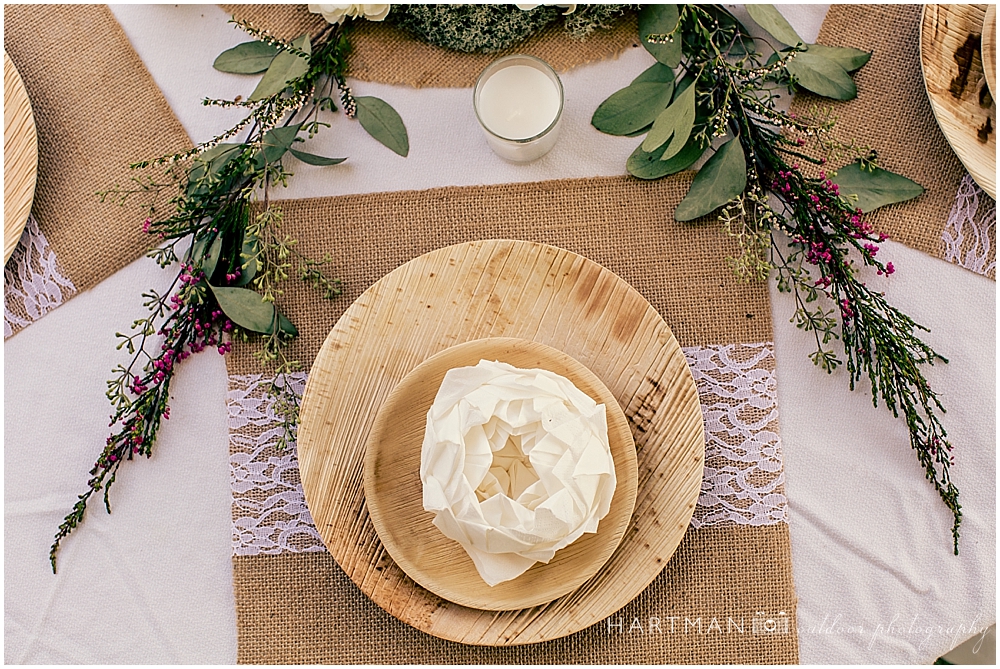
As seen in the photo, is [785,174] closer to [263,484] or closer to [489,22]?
[489,22]

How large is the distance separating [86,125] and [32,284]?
9.3 inches

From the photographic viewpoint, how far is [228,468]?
0.94 meters

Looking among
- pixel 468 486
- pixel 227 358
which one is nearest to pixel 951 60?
pixel 468 486

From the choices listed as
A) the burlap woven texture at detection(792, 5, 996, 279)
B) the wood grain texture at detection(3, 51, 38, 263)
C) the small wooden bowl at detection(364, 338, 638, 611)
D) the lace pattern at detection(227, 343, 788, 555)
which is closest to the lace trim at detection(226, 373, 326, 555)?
the lace pattern at detection(227, 343, 788, 555)

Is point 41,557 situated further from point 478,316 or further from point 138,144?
point 478,316

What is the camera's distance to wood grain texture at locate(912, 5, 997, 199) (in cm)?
88

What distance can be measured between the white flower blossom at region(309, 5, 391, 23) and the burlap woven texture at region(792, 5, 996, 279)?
576 millimetres

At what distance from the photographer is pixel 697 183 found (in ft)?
3.01

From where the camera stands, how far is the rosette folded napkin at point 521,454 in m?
0.71

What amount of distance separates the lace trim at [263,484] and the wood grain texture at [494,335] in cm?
8

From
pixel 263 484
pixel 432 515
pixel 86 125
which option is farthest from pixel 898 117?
pixel 86 125

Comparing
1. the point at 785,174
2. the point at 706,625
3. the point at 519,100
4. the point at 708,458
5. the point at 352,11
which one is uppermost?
the point at 352,11

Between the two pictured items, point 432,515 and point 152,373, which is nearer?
point 432,515

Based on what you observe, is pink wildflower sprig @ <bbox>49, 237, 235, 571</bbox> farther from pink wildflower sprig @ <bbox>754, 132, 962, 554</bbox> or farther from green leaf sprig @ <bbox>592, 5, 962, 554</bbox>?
pink wildflower sprig @ <bbox>754, 132, 962, 554</bbox>
